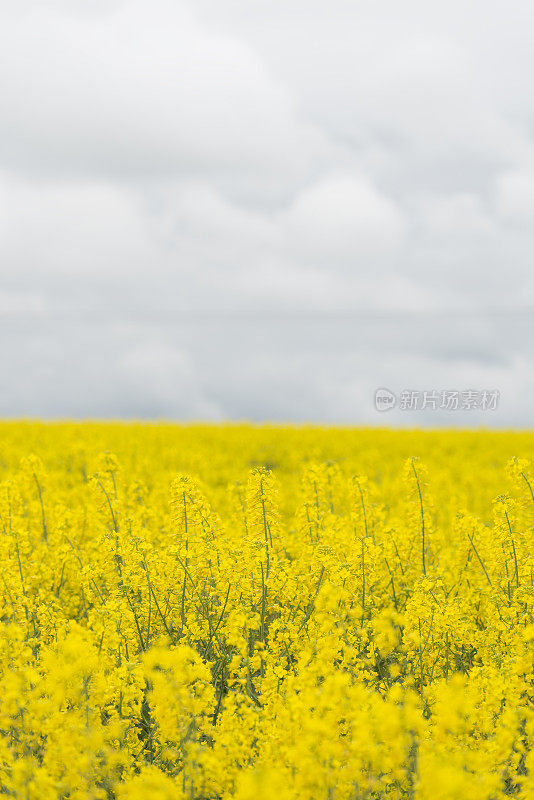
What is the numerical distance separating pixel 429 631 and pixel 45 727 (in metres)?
2.39

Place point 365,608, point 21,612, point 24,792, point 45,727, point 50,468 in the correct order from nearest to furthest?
point 24,792
point 45,727
point 21,612
point 365,608
point 50,468

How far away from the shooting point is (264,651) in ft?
13.7

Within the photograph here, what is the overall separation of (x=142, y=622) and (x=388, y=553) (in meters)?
1.97

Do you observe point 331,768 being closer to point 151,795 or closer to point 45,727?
point 151,795

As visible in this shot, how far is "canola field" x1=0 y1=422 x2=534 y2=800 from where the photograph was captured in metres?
3.19

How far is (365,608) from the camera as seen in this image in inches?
229

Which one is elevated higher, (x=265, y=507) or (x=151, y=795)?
(x=265, y=507)

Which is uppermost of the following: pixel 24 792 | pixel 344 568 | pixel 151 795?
pixel 344 568

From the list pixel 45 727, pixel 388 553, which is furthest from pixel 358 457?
pixel 45 727

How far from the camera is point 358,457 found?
59.5 ft

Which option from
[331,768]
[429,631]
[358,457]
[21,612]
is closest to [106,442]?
[358,457]

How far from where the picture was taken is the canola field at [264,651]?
319 centimetres

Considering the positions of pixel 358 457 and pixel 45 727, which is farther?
pixel 358 457

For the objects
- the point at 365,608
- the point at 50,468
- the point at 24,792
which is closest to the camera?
the point at 24,792
